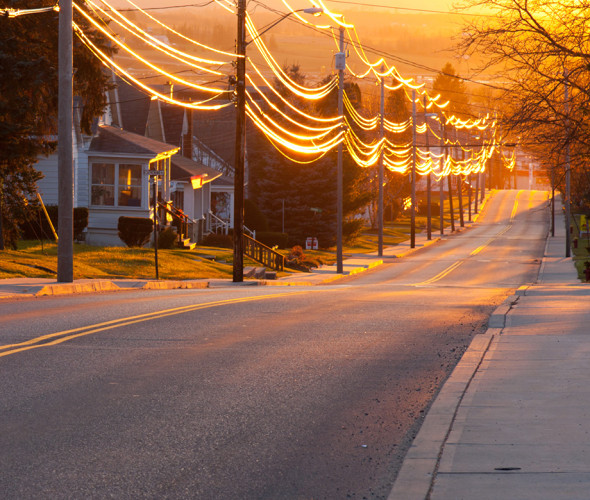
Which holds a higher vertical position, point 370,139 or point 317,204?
point 370,139

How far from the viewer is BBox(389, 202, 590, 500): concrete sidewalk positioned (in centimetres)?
576

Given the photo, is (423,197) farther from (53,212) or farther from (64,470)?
(64,470)

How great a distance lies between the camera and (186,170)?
49.0 meters

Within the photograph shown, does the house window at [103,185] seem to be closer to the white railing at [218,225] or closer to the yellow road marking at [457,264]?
the yellow road marking at [457,264]

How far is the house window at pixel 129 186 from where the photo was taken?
40.4m

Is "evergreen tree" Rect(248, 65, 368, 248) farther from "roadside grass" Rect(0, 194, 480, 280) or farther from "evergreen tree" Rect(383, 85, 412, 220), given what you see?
"evergreen tree" Rect(383, 85, 412, 220)

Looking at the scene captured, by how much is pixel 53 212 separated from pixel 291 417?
29716 mm

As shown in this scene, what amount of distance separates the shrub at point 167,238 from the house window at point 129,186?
1.92 metres

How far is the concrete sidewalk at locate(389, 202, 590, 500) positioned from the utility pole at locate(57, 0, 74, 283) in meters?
12.0

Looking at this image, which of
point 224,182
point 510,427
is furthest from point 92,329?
point 224,182

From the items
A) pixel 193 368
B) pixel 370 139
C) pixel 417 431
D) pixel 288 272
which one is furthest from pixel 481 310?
pixel 370 139

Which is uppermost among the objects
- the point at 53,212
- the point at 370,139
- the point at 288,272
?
the point at 370,139

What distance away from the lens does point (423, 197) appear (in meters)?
132

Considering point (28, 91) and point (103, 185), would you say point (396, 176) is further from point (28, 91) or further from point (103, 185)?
point (28, 91)
